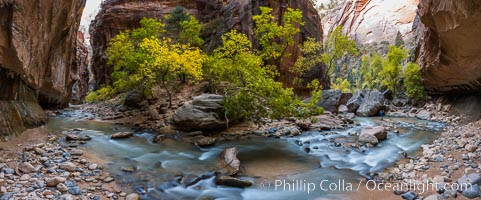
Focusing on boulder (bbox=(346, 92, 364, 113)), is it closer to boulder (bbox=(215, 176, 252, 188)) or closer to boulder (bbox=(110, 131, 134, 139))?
boulder (bbox=(110, 131, 134, 139))

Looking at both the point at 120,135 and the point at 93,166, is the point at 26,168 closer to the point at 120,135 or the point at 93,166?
the point at 93,166

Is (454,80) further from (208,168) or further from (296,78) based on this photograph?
(208,168)

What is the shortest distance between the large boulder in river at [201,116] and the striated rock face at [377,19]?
211 feet

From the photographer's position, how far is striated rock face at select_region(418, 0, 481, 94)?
276 inches

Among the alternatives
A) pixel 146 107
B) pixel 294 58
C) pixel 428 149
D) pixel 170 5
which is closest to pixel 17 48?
pixel 146 107

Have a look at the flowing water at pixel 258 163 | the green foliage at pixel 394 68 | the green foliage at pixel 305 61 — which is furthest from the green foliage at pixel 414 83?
the flowing water at pixel 258 163

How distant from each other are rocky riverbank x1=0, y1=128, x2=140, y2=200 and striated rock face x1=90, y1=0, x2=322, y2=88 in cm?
1859

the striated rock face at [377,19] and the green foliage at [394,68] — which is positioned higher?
the striated rock face at [377,19]

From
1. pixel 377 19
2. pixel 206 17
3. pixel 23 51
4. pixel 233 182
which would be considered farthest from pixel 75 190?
pixel 377 19

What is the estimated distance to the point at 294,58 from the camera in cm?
2500

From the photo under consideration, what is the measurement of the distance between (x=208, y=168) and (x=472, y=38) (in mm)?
8529

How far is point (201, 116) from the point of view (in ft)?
36.5

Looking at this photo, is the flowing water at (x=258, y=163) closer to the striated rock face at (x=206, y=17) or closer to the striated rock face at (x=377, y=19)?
the striated rock face at (x=206, y=17)

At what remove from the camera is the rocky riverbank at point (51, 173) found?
16.1 feet
